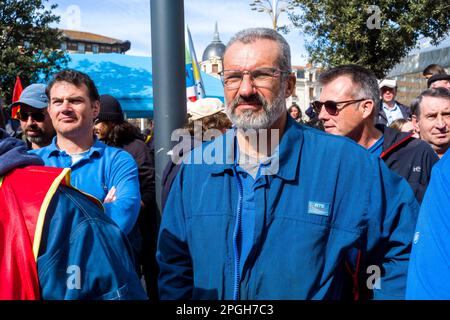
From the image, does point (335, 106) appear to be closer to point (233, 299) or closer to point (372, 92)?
point (372, 92)

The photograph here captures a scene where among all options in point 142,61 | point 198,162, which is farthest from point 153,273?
point 142,61

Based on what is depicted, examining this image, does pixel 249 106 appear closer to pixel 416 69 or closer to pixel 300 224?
pixel 300 224

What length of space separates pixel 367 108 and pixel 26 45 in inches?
384

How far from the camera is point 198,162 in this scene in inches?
84.4

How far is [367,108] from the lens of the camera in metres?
3.35

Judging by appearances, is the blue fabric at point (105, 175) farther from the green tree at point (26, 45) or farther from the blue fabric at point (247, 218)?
the green tree at point (26, 45)

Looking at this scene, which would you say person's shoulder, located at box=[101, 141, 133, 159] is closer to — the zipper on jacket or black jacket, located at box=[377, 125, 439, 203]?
the zipper on jacket

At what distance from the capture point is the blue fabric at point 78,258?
1278mm

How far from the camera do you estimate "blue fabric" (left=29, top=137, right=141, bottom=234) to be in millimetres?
2891

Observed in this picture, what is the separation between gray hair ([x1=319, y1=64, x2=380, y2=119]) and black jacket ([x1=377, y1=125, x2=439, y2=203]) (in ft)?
0.87

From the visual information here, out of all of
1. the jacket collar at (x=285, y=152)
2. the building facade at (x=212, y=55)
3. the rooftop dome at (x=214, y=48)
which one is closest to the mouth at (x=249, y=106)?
the jacket collar at (x=285, y=152)

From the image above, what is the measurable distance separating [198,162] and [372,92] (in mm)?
1672

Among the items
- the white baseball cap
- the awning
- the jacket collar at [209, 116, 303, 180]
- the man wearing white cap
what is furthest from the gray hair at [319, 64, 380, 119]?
the awning

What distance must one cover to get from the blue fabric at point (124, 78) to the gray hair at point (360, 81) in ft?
24.6
